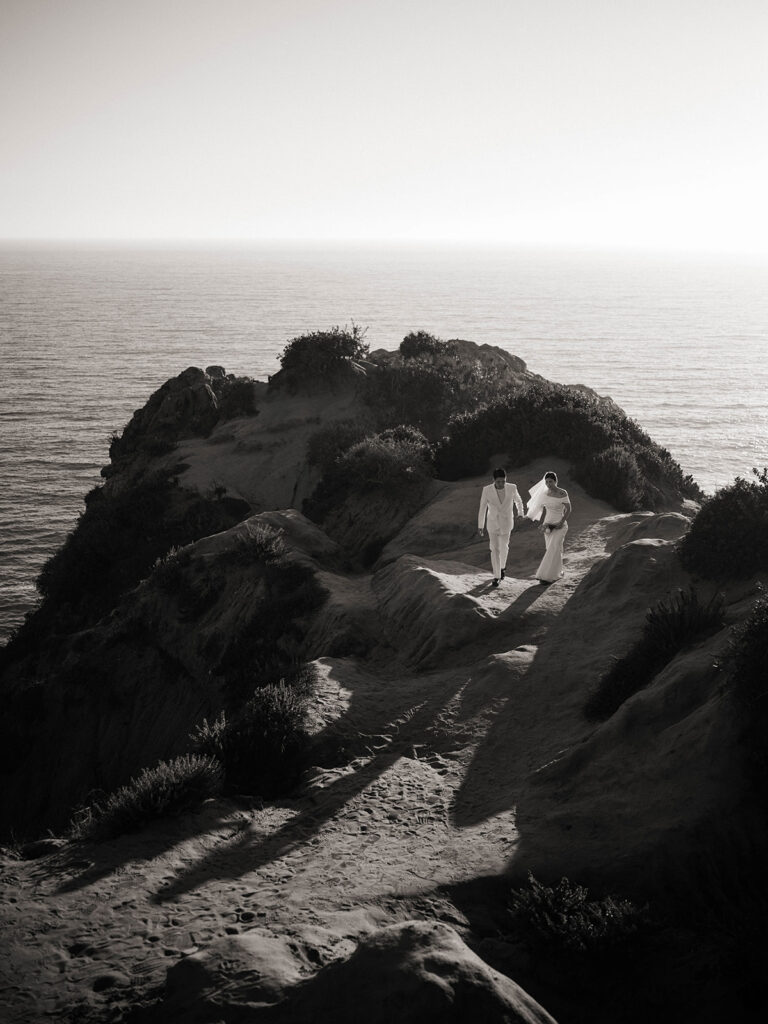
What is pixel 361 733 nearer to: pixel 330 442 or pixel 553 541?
pixel 553 541

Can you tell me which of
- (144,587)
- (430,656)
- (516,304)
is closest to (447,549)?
(430,656)

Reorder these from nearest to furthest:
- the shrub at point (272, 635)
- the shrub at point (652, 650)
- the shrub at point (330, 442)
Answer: the shrub at point (652, 650) → the shrub at point (272, 635) → the shrub at point (330, 442)

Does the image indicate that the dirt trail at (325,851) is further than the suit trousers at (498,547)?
No

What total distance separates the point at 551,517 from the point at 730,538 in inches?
129

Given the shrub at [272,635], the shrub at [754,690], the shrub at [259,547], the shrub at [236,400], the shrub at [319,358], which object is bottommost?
the shrub at [272,635]

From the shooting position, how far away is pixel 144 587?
2066 cm

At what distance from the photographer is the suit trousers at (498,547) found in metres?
15.9

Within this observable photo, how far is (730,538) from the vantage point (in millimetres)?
14219

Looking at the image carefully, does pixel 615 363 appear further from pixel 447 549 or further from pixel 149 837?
pixel 149 837

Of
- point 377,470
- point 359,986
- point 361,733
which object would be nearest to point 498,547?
point 361,733

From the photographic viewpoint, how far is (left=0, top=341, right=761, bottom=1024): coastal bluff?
22.3 ft

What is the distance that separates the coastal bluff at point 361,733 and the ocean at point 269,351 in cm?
1074

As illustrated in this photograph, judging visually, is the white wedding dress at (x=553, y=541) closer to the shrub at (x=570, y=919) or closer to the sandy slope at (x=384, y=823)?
the sandy slope at (x=384, y=823)

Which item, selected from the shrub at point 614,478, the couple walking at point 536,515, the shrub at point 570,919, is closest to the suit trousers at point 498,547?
the couple walking at point 536,515
